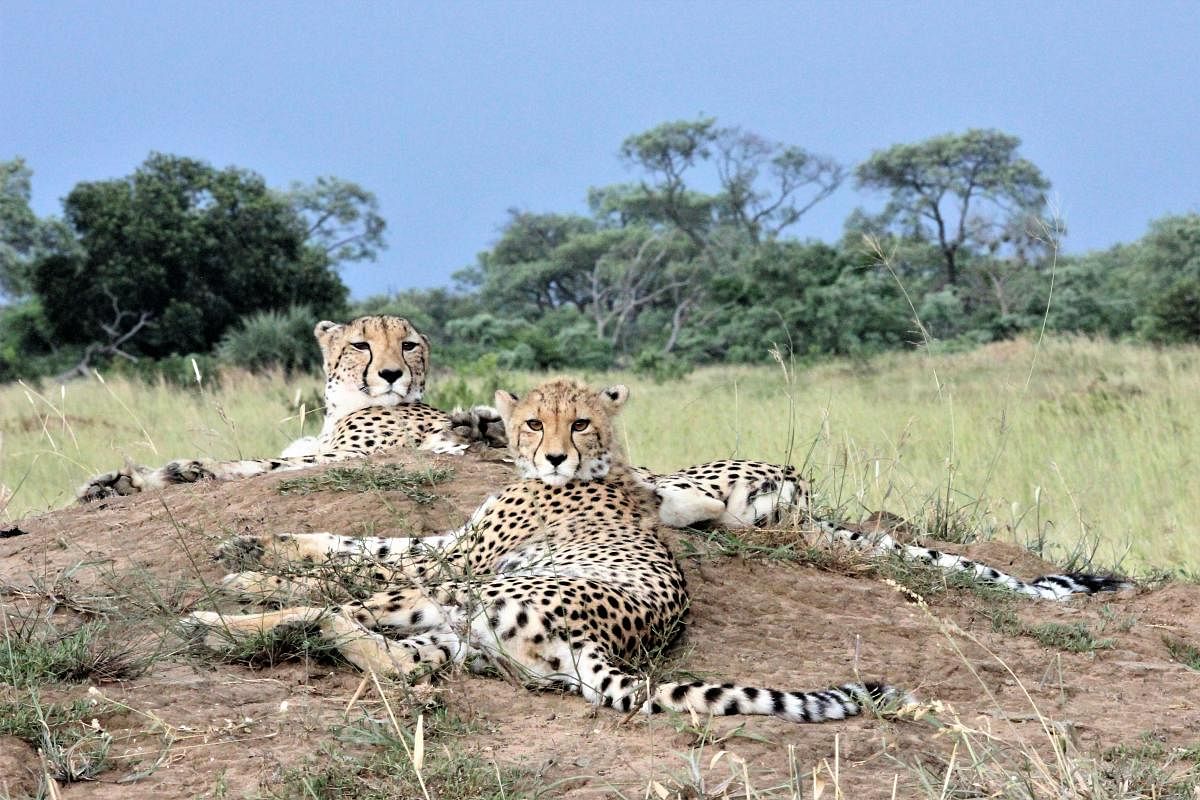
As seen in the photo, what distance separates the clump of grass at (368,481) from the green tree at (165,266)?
18.5 meters

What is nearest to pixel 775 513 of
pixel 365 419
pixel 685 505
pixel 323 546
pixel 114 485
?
pixel 685 505

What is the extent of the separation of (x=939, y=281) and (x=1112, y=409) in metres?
21.4

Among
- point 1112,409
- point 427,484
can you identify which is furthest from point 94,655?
point 1112,409

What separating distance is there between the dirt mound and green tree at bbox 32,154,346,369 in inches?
722

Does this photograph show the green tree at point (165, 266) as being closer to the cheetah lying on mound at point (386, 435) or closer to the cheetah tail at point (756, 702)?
the cheetah lying on mound at point (386, 435)

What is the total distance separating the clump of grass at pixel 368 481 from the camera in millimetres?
4312

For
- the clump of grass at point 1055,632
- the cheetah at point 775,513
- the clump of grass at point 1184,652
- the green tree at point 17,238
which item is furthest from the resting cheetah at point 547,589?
the green tree at point 17,238

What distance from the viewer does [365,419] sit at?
5191 millimetres

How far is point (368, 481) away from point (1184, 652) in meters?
2.33

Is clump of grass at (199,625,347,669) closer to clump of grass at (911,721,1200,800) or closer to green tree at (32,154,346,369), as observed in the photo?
clump of grass at (911,721,1200,800)

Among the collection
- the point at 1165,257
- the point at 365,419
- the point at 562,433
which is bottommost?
the point at 365,419

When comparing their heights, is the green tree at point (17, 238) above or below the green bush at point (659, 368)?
above

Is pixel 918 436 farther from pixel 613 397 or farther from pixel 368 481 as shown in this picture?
pixel 613 397

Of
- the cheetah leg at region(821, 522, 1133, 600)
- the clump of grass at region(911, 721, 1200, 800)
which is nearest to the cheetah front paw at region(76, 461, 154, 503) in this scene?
the cheetah leg at region(821, 522, 1133, 600)
